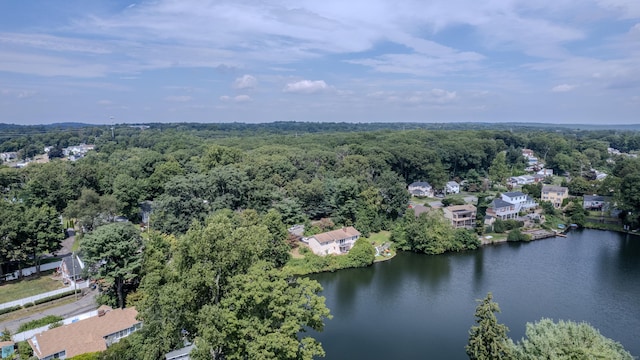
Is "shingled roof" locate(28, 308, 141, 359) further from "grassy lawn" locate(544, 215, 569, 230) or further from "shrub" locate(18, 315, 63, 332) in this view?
"grassy lawn" locate(544, 215, 569, 230)

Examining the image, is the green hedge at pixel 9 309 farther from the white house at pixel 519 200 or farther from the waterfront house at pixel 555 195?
the waterfront house at pixel 555 195

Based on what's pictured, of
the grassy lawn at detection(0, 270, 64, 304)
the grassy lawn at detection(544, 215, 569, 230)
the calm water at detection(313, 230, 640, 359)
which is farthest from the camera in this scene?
the grassy lawn at detection(544, 215, 569, 230)

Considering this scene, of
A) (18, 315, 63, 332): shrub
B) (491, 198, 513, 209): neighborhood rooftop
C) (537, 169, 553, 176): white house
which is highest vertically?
(537, 169, 553, 176): white house

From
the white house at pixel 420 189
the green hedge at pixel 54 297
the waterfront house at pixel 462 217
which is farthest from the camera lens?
the white house at pixel 420 189

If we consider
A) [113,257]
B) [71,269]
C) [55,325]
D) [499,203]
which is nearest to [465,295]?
[499,203]

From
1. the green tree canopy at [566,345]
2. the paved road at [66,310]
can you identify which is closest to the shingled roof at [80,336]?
the paved road at [66,310]

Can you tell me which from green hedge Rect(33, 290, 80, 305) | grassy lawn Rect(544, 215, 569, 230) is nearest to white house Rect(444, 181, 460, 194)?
grassy lawn Rect(544, 215, 569, 230)

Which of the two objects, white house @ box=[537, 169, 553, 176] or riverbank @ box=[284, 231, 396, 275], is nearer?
riverbank @ box=[284, 231, 396, 275]
